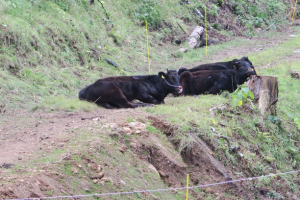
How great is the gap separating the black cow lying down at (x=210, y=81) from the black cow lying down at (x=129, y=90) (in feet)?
4.51

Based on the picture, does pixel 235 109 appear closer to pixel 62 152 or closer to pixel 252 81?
pixel 252 81

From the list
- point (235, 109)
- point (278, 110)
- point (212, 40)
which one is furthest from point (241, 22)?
point (235, 109)

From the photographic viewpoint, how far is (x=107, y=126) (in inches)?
283

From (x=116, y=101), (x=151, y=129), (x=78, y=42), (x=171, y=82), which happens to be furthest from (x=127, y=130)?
(x=78, y=42)

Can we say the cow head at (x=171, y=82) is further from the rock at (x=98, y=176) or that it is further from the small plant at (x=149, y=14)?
the small plant at (x=149, y=14)

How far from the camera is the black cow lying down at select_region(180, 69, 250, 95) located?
12.4m

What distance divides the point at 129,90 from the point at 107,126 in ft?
11.7

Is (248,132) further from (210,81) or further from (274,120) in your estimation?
(210,81)

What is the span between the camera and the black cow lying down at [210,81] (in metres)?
12.4

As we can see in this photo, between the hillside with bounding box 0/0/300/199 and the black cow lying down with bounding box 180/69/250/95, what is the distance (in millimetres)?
1175

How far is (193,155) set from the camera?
7.71 meters

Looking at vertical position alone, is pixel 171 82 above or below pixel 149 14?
below

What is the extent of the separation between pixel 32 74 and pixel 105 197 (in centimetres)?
749

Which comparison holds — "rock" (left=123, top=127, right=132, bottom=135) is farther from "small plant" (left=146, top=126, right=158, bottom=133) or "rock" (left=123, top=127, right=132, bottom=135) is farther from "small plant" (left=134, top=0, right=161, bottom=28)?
"small plant" (left=134, top=0, right=161, bottom=28)
